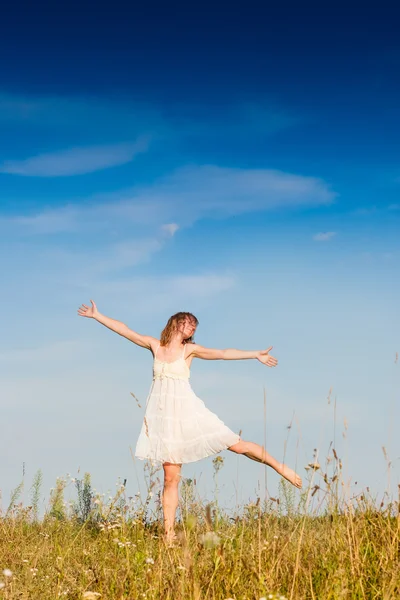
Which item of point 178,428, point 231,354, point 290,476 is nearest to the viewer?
point 178,428

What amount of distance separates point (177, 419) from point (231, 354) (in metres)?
1.15

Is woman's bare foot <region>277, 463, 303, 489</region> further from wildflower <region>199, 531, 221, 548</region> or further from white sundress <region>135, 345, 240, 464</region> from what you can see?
wildflower <region>199, 531, 221, 548</region>

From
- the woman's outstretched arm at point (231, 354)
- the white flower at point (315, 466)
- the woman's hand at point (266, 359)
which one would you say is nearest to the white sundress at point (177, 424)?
the woman's outstretched arm at point (231, 354)

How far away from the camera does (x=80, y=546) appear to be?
7461 mm

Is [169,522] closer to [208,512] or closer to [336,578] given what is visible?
[336,578]

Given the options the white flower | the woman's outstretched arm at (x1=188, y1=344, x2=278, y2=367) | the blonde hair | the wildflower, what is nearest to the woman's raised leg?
the woman's outstretched arm at (x1=188, y1=344, x2=278, y2=367)

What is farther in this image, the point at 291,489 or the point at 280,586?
the point at 291,489

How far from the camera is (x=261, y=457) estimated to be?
8109mm

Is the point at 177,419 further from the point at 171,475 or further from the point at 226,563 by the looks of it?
the point at 226,563

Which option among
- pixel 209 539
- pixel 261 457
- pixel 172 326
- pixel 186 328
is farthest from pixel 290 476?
pixel 209 539

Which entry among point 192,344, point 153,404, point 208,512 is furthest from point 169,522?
point 208,512

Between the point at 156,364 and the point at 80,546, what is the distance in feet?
7.38

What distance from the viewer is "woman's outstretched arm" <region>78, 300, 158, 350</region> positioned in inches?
333

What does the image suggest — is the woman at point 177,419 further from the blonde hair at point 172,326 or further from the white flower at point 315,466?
the white flower at point 315,466
